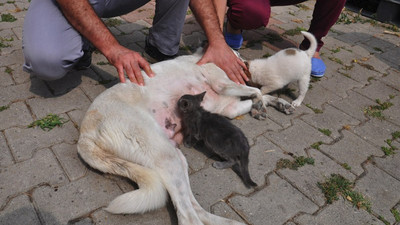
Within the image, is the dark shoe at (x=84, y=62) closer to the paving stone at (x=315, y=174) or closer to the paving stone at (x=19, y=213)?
the paving stone at (x=19, y=213)

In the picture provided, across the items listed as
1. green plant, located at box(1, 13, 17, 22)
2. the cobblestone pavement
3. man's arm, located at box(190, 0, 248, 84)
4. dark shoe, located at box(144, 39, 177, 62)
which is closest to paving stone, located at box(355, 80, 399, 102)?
the cobblestone pavement

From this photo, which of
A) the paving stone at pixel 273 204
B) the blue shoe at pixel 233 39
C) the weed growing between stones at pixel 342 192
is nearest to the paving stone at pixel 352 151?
the weed growing between stones at pixel 342 192

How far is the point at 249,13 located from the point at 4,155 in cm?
319

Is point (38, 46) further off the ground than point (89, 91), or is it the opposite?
point (38, 46)

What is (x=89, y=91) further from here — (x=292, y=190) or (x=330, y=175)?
(x=330, y=175)

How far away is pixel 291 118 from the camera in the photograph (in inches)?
127

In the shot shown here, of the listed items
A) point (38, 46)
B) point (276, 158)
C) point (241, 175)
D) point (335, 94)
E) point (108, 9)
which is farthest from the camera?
point (335, 94)

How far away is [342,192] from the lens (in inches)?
94.0

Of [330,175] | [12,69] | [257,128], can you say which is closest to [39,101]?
[12,69]

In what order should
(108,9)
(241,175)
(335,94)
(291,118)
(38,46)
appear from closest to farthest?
(241,175)
(38,46)
(291,118)
(108,9)
(335,94)

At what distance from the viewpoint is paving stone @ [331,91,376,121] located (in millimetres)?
3403

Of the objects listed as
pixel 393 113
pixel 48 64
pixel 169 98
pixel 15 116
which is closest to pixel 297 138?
pixel 169 98

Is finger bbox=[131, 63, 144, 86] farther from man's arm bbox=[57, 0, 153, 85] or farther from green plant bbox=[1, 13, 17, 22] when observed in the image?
green plant bbox=[1, 13, 17, 22]

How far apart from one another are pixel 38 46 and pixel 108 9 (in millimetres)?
926
